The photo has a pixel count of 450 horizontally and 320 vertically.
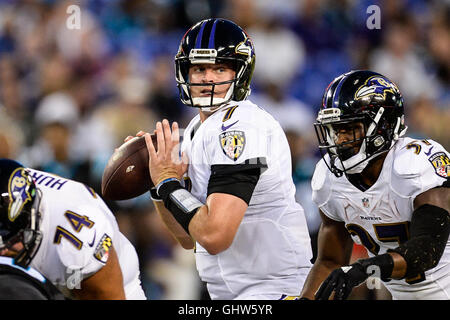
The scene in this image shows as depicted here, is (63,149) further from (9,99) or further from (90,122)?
(9,99)

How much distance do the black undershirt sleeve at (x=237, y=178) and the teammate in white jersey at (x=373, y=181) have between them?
1.95 feet

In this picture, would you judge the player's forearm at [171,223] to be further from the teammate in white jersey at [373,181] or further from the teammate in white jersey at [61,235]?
the teammate in white jersey at [373,181]

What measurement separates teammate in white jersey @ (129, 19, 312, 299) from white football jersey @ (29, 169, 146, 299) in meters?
0.30

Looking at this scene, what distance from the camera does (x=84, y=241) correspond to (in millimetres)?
2805

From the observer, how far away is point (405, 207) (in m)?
3.22

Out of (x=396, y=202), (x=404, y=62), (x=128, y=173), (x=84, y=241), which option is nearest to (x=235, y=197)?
(x=84, y=241)

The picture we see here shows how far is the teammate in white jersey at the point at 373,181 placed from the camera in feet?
10.5

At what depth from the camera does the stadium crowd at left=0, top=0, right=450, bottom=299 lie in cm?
602

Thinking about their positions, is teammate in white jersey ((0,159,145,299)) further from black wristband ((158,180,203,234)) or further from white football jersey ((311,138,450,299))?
white football jersey ((311,138,450,299))

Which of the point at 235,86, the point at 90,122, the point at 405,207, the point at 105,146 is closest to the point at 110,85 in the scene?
the point at 90,122

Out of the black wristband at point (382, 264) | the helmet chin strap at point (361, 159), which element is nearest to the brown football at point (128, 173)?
the helmet chin strap at point (361, 159)

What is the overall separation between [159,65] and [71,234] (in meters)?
4.05

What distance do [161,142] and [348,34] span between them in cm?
425

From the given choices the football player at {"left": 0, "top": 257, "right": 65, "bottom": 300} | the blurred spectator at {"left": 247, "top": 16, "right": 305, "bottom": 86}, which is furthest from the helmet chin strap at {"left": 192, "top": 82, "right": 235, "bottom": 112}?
the blurred spectator at {"left": 247, "top": 16, "right": 305, "bottom": 86}
